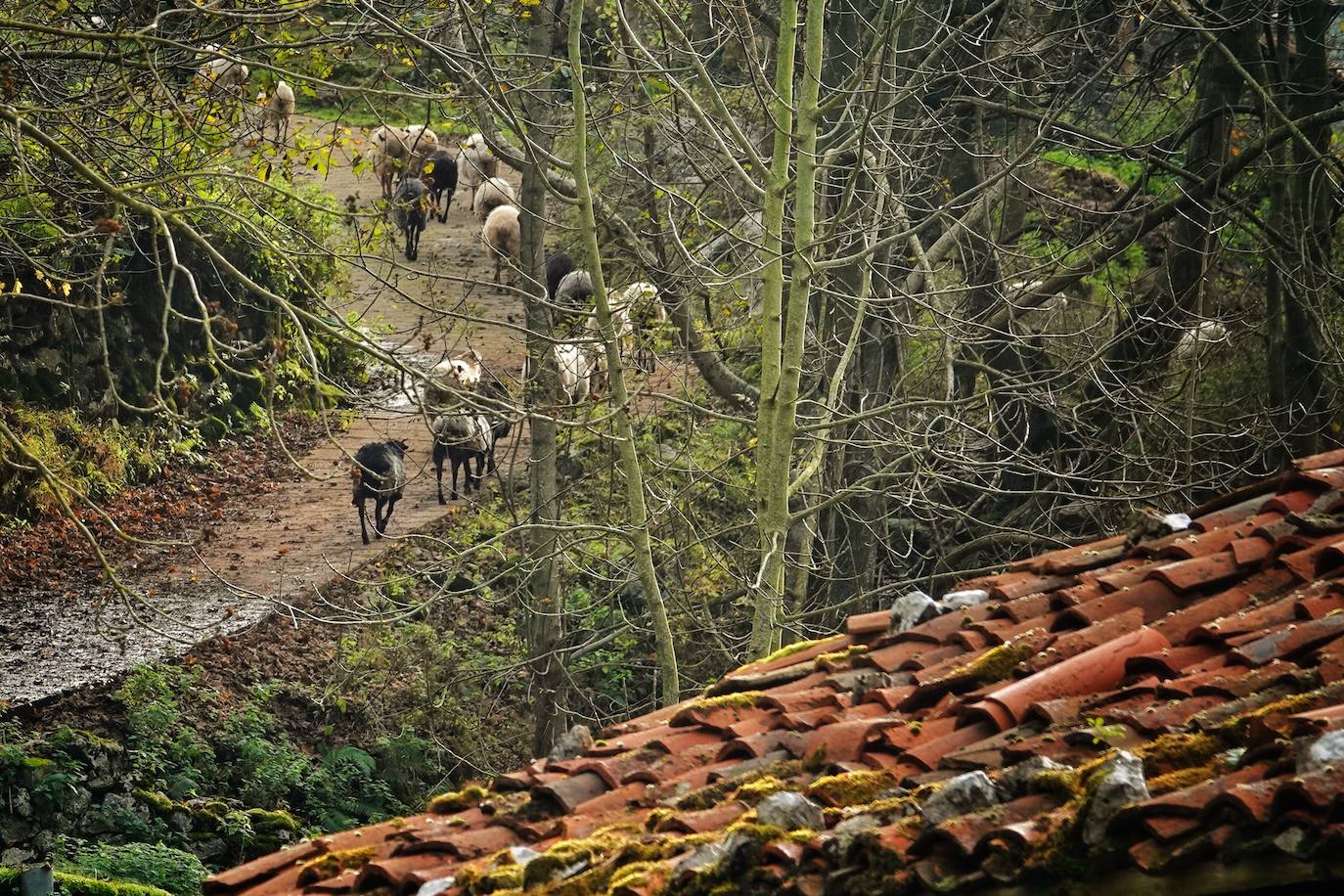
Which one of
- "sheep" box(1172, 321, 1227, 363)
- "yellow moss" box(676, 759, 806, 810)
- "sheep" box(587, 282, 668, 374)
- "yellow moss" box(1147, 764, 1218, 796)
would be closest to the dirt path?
"sheep" box(587, 282, 668, 374)

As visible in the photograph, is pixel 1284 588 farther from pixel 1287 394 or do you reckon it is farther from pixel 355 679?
pixel 355 679

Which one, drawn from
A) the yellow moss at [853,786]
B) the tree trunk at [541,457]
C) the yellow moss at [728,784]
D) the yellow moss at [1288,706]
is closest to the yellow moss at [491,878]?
the yellow moss at [728,784]

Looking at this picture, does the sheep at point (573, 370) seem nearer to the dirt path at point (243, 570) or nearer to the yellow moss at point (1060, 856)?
the dirt path at point (243, 570)

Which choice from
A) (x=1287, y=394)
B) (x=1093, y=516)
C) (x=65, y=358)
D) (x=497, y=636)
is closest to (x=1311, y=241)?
(x=1287, y=394)

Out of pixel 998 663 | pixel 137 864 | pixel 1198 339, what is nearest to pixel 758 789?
pixel 998 663

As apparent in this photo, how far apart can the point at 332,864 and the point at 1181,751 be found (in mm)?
2808

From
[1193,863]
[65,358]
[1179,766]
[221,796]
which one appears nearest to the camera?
[1193,863]

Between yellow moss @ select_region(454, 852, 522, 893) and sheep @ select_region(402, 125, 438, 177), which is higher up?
sheep @ select_region(402, 125, 438, 177)

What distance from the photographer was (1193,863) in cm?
269

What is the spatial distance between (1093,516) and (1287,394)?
5.94 ft

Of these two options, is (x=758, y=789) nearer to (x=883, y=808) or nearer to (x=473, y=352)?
(x=883, y=808)

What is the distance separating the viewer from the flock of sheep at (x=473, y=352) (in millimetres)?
9719

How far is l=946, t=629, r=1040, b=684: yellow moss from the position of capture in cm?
456

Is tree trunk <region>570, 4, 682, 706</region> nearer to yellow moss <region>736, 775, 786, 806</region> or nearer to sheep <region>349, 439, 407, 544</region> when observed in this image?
yellow moss <region>736, 775, 786, 806</region>
